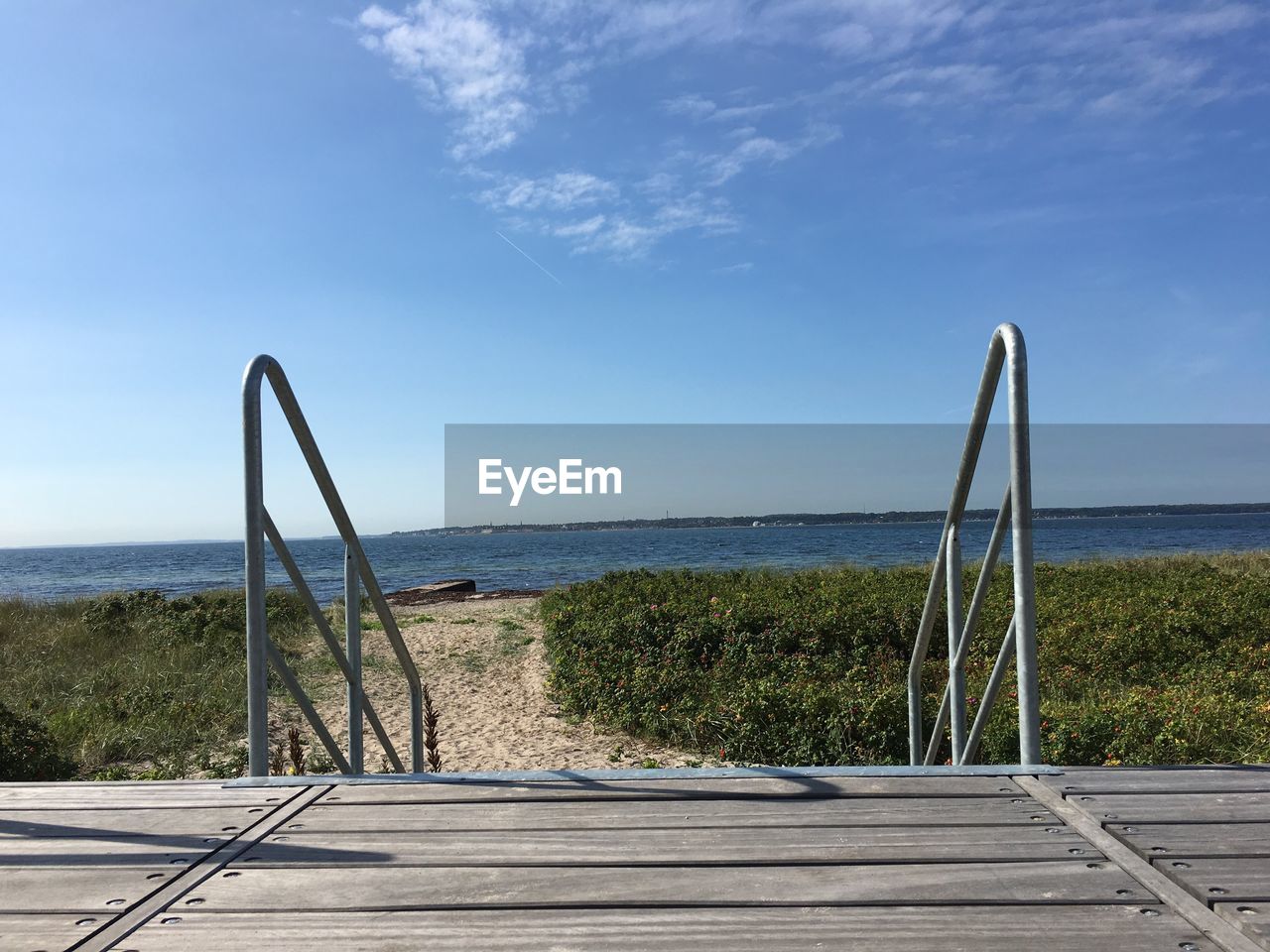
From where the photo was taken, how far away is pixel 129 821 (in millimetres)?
2127

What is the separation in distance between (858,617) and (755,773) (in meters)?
7.80

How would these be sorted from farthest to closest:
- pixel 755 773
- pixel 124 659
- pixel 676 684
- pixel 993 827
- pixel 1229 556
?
1. pixel 1229 556
2. pixel 124 659
3. pixel 676 684
4. pixel 755 773
5. pixel 993 827

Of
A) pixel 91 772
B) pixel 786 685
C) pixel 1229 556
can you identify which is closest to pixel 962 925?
pixel 786 685

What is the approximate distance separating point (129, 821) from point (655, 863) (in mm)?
1314

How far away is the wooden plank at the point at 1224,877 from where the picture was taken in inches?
62.2

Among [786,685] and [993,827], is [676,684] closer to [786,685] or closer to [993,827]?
[786,685]

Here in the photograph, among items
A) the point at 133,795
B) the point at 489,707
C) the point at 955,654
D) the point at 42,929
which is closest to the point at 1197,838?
the point at 955,654

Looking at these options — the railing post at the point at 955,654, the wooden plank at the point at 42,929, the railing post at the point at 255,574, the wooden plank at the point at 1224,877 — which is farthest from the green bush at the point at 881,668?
the wooden plank at the point at 42,929

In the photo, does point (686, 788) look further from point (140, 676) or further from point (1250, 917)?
point (140, 676)

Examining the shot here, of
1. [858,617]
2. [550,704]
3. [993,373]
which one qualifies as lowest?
[550,704]

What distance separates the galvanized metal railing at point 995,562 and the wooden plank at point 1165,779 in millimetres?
129

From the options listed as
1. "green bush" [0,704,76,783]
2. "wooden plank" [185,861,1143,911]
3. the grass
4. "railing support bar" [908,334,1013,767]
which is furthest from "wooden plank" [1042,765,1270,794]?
"green bush" [0,704,76,783]

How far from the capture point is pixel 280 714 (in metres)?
8.66

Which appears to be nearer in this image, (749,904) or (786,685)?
(749,904)
